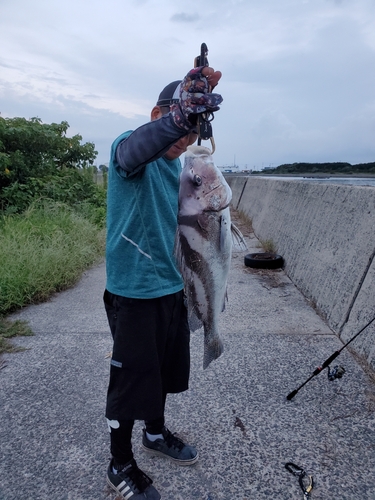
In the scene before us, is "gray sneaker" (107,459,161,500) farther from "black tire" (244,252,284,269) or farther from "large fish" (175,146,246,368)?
"black tire" (244,252,284,269)

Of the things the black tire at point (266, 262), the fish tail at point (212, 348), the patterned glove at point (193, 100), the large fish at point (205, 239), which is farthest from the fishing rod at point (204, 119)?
the black tire at point (266, 262)

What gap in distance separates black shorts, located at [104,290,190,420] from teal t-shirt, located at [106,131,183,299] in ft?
0.27

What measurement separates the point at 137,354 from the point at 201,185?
946 millimetres

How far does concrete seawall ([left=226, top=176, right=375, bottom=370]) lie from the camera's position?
3.87 metres

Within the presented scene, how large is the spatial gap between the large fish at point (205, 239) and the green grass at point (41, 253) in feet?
8.40

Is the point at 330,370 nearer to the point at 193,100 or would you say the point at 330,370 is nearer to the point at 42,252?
the point at 193,100

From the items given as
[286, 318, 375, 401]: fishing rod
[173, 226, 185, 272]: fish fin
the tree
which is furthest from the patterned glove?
the tree

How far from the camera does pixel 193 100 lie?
5.91ft

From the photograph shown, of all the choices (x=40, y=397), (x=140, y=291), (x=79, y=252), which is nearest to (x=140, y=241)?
(x=140, y=291)

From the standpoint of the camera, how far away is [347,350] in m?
3.86

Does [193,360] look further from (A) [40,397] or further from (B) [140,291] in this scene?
(B) [140,291]

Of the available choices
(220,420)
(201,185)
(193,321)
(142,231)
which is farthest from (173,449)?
(201,185)

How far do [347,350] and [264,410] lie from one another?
47.2 inches

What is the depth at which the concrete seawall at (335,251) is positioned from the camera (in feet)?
12.7
